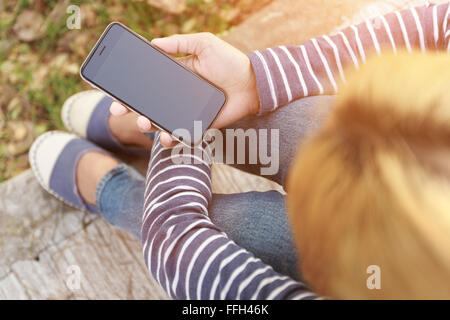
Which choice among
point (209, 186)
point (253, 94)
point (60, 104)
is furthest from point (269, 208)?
point (60, 104)

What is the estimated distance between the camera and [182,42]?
76 centimetres

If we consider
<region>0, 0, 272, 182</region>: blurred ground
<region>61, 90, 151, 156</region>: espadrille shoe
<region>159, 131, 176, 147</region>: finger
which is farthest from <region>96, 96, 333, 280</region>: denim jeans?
<region>0, 0, 272, 182</region>: blurred ground

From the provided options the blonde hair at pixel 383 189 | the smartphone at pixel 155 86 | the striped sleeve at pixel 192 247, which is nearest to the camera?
the blonde hair at pixel 383 189

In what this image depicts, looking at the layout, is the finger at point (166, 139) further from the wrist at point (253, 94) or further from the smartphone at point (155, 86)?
the wrist at point (253, 94)

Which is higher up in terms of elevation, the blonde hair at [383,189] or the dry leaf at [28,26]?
the dry leaf at [28,26]

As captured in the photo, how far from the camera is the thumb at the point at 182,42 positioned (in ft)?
2.48

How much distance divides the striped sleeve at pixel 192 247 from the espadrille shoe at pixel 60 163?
33cm

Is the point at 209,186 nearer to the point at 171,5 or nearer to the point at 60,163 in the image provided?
the point at 60,163

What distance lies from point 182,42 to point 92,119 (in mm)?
435

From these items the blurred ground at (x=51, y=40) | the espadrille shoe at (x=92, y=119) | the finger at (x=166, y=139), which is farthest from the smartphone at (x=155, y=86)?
the blurred ground at (x=51, y=40)

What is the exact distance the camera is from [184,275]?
0.63 metres

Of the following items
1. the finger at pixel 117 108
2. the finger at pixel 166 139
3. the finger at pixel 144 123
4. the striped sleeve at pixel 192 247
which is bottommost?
the striped sleeve at pixel 192 247

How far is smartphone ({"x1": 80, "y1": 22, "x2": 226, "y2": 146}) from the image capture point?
0.75 m
